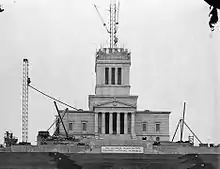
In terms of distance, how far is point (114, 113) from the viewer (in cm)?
11219

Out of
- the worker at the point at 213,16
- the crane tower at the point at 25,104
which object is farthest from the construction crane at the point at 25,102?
the worker at the point at 213,16

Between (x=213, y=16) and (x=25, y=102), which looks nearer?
(x=213, y=16)

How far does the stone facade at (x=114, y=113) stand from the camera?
368ft

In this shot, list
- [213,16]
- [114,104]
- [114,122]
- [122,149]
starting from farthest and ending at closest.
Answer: [114,122] < [114,104] < [122,149] < [213,16]

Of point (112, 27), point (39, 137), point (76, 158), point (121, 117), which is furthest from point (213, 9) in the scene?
point (112, 27)

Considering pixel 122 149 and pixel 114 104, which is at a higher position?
pixel 114 104

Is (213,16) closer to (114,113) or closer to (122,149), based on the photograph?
(122,149)

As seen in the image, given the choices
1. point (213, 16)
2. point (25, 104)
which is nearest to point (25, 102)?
point (25, 104)

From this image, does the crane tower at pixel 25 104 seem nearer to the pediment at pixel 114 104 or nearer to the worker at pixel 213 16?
the pediment at pixel 114 104

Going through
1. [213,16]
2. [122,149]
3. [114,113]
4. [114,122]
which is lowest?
[213,16]

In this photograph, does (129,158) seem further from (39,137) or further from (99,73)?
(99,73)

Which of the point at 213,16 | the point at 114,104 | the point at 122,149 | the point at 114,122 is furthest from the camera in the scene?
the point at 114,122

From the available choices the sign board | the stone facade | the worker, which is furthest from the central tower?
the worker

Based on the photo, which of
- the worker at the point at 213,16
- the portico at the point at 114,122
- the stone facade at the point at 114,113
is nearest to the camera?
the worker at the point at 213,16
